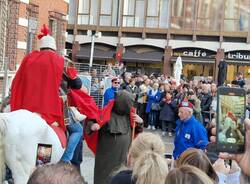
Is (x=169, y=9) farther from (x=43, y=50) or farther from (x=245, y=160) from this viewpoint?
(x=245, y=160)

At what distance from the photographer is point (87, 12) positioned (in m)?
45.3

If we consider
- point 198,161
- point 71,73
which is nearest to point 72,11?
point 71,73

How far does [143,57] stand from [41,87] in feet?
121

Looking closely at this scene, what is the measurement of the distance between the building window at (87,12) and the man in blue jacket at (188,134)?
38.1 metres

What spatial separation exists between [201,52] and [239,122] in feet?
129

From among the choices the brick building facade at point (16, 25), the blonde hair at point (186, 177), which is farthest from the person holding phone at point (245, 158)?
the brick building facade at point (16, 25)

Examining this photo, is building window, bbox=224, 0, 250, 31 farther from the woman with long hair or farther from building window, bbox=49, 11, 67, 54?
the woman with long hair

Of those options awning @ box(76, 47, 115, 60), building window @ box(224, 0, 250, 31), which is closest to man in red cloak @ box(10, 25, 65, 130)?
awning @ box(76, 47, 115, 60)

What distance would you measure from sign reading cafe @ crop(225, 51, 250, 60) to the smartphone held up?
38215 mm

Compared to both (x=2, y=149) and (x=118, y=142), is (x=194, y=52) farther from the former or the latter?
(x=2, y=149)

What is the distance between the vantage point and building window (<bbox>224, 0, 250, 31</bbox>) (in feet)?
137

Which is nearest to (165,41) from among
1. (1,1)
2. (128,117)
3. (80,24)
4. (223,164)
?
(80,24)

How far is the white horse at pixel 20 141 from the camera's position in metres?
4.71

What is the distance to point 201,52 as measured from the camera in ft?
137
